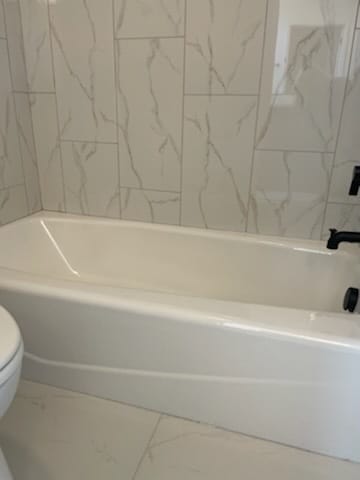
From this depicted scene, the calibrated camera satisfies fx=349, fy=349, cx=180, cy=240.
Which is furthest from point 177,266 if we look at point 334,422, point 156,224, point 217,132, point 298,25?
point 298,25

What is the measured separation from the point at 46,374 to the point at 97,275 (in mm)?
608

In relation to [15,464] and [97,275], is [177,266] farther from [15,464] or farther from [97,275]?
Result: [15,464]

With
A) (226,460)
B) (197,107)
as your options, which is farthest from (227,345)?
(197,107)

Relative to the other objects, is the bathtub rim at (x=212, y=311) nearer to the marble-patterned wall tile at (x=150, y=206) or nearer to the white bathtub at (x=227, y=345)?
the white bathtub at (x=227, y=345)

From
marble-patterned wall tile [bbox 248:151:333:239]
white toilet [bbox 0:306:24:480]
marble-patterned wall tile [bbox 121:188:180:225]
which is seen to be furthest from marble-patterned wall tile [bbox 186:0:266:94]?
white toilet [bbox 0:306:24:480]

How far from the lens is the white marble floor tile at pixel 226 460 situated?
3.49 feet

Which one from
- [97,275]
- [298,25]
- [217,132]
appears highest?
[298,25]

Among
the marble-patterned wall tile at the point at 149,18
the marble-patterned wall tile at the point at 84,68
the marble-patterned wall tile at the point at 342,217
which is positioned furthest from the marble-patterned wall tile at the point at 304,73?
the marble-patterned wall tile at the point at 84,68

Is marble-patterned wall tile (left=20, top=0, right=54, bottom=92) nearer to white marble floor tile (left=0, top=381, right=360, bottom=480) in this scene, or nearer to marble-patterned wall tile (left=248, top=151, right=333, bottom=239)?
marble-patterned wall tile (left=248, top=151, right=333, bottom=239)

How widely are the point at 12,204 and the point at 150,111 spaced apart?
0.84 meters

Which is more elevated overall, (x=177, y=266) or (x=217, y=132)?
(x=217, y=132)

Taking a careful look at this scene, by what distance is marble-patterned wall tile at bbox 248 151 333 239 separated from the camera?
1.53 m

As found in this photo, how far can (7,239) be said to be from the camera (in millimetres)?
1680

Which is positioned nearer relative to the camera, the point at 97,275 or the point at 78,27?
the point at 78,27
